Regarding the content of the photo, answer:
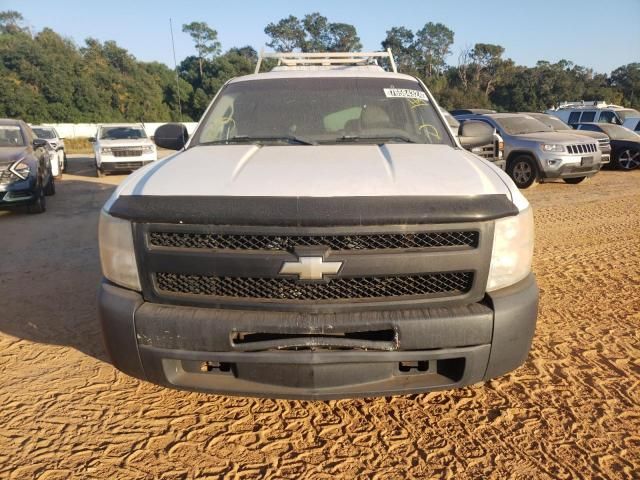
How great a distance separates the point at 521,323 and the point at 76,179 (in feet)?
49.7

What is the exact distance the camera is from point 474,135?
380 cm

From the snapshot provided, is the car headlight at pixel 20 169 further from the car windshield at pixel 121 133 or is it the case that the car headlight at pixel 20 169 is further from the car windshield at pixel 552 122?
the car windshield at pixel 552 122

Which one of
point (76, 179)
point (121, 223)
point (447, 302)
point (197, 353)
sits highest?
point (121, 223)

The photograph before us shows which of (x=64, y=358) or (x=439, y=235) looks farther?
(x=64, y=358)

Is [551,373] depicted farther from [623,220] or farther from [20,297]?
[623,220]

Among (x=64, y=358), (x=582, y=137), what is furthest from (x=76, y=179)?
(x=582, y=137)

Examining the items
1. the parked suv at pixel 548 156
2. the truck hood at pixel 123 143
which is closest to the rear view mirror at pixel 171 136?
the parked suv at pixel 548 156

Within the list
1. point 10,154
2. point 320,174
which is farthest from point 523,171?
point 10,154

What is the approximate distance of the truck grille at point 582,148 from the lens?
A: 10586 millimetres

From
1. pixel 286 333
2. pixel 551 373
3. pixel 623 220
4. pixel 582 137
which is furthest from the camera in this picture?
pixel 582 137

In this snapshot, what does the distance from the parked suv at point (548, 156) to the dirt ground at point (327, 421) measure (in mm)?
7210

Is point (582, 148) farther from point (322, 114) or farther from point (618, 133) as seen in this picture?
point (322, 114)

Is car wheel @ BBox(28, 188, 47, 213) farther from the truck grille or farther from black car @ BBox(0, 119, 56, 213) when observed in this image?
the truck grille

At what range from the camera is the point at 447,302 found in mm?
2227
